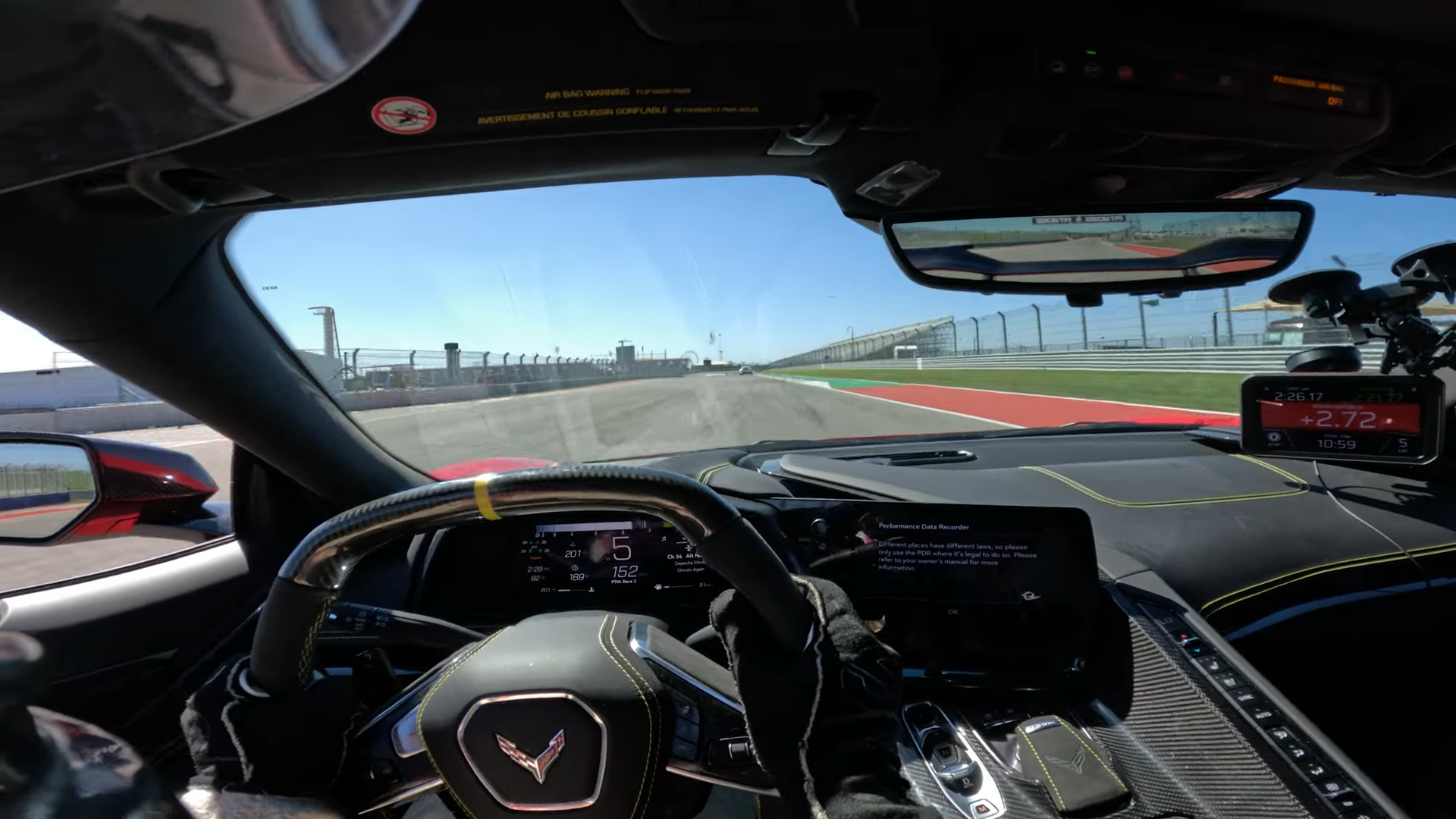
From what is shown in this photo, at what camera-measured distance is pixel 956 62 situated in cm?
193

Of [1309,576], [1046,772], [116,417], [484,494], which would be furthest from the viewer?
[1309,576]

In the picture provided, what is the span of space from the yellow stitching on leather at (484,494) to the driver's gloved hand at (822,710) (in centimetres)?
39

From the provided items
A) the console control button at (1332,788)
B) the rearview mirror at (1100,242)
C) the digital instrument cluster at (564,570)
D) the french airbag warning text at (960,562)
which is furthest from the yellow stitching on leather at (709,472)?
the console control button at (1332,788)

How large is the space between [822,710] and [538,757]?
1.70ft

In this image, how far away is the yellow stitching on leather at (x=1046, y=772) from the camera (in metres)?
1.70

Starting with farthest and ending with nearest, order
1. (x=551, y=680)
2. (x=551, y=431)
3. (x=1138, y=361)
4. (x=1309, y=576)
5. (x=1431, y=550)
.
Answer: (x=1138, y=361) < (x=551, y=431) < (x=1431, y=550) < (x=1309, y=576) < (x=551, y=680)

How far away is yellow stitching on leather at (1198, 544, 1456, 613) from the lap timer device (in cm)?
39

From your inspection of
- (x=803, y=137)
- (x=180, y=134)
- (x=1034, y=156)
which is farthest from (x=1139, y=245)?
(x=180, y=134)

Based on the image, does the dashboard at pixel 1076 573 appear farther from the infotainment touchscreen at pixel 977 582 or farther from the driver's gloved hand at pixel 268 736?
the driver's gloved hand at pixel 268 736

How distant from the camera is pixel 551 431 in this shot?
12.0ft

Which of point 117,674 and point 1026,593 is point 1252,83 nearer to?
point 1026,593

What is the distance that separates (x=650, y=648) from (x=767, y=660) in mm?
359

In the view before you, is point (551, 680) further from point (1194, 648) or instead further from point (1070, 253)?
point (1070, 253)

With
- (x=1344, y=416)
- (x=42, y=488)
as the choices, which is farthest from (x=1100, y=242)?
(x=42, y=488)
